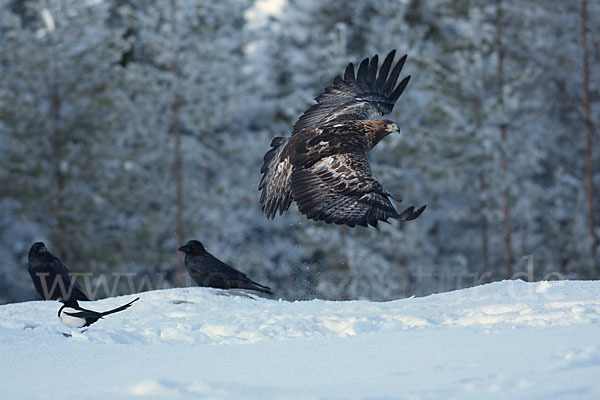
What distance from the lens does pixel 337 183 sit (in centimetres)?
697

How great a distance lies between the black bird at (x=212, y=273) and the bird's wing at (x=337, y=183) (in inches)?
79.7

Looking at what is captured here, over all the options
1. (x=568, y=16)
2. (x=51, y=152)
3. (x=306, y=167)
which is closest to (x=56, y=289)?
(x=306, y=167)

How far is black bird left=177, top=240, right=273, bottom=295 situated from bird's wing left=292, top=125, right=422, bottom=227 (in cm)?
202

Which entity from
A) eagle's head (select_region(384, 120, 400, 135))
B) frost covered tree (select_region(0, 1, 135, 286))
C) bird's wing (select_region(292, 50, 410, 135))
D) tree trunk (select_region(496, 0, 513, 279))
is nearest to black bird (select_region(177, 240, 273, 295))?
bird's wing (select_region(292, 50, 410, 135))

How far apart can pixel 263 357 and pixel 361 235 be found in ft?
50.7

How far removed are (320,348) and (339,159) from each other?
95.3 inches

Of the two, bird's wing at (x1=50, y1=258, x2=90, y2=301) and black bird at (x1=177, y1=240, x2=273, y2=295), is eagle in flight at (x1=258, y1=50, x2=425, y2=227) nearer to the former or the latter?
black bird at (x1=177, y1=240, x2=273, y2=295)

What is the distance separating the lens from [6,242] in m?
21.2

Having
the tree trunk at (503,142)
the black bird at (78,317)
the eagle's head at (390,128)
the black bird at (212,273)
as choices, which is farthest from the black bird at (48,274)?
the tree trunk at (503,142)

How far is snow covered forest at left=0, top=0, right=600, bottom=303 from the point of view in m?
18.8

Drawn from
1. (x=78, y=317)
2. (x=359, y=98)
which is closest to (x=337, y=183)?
(x=359, y=98)

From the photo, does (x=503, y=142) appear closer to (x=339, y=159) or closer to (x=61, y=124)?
(x=61, y=124)

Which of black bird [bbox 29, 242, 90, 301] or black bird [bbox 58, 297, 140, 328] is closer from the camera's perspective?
black bird [bbox 58, 297, 140, 328]

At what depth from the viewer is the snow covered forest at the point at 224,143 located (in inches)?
741
